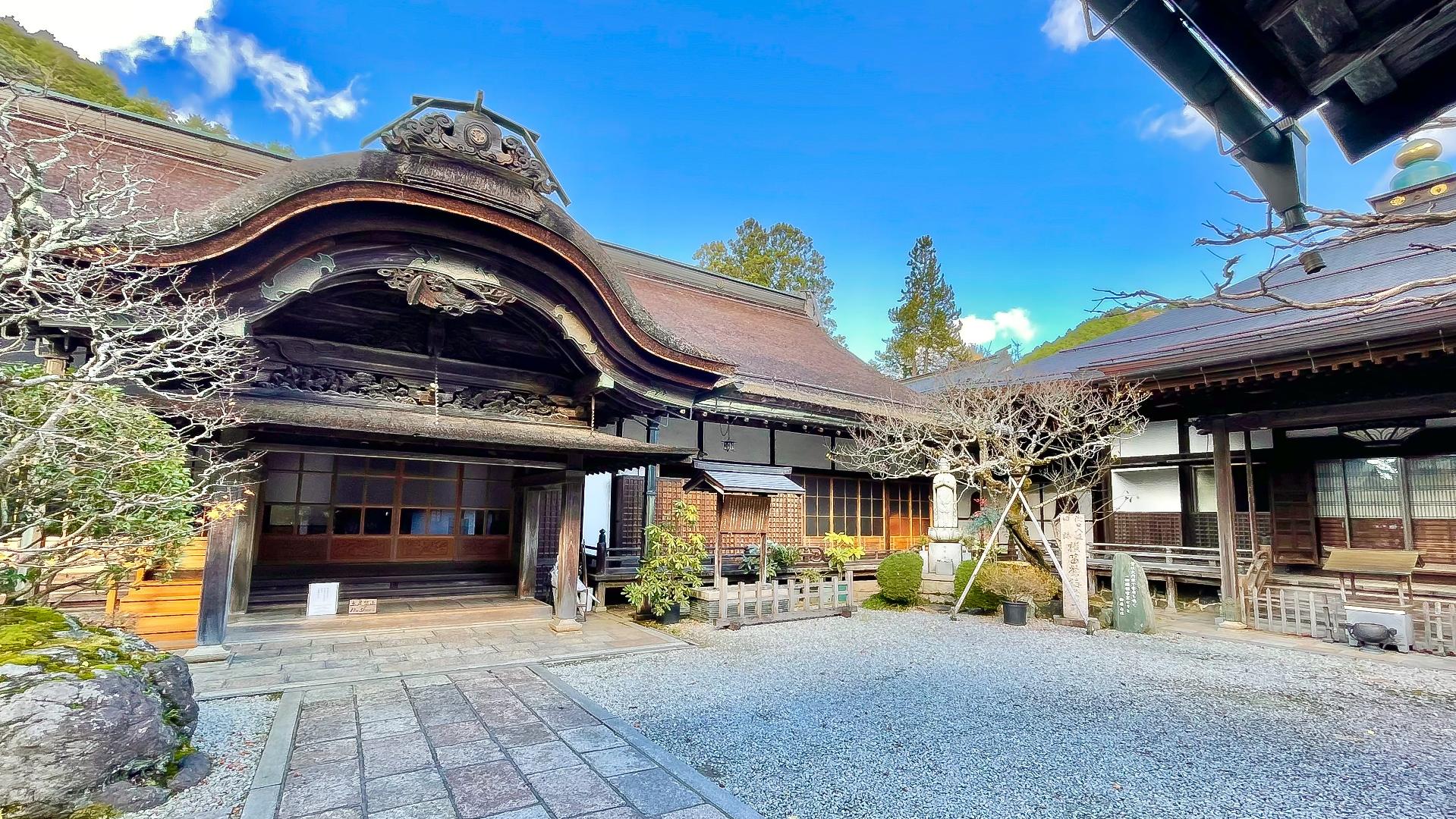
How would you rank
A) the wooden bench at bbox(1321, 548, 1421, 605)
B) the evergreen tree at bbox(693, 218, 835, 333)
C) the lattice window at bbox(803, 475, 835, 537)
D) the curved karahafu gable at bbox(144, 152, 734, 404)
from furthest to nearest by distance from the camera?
1. the evergreen tree at bbox(693, 218, 835, 333)
2. the lattice window at bbox(803, 475, 835, 537)
3. the wooden bench at bbox(1321, 548, 1421, 605)
4. the curved karahafu gable at bbox(144, 152, 734, 404)

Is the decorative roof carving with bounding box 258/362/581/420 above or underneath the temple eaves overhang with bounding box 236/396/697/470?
above

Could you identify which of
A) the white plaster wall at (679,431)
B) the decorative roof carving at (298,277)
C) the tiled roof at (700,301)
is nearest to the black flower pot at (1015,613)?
the tiled roof at (700,301)

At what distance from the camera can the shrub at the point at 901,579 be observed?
32.9ft

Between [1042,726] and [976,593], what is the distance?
498 cm

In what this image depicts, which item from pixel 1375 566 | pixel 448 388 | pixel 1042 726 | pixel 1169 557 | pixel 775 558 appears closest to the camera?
pixel 1042 726

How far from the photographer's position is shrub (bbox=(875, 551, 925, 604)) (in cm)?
1003

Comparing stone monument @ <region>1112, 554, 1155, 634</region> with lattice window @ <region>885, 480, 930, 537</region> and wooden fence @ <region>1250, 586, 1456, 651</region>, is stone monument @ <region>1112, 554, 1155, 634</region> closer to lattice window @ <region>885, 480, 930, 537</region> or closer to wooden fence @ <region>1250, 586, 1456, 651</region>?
wooden fence @ <region>1250, 586, 1456, 651</region>

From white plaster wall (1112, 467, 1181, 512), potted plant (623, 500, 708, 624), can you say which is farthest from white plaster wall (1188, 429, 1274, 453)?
potted plant (623, 500, 708, 624)

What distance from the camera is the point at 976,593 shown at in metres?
9.39

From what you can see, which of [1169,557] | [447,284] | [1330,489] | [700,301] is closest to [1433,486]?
[1330,489]

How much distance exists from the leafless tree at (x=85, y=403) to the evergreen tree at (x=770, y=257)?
70.3ft

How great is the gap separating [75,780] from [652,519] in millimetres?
6848

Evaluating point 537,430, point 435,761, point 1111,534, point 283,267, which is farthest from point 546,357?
point 1111,534

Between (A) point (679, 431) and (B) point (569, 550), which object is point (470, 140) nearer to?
(B) point (569, 550)
